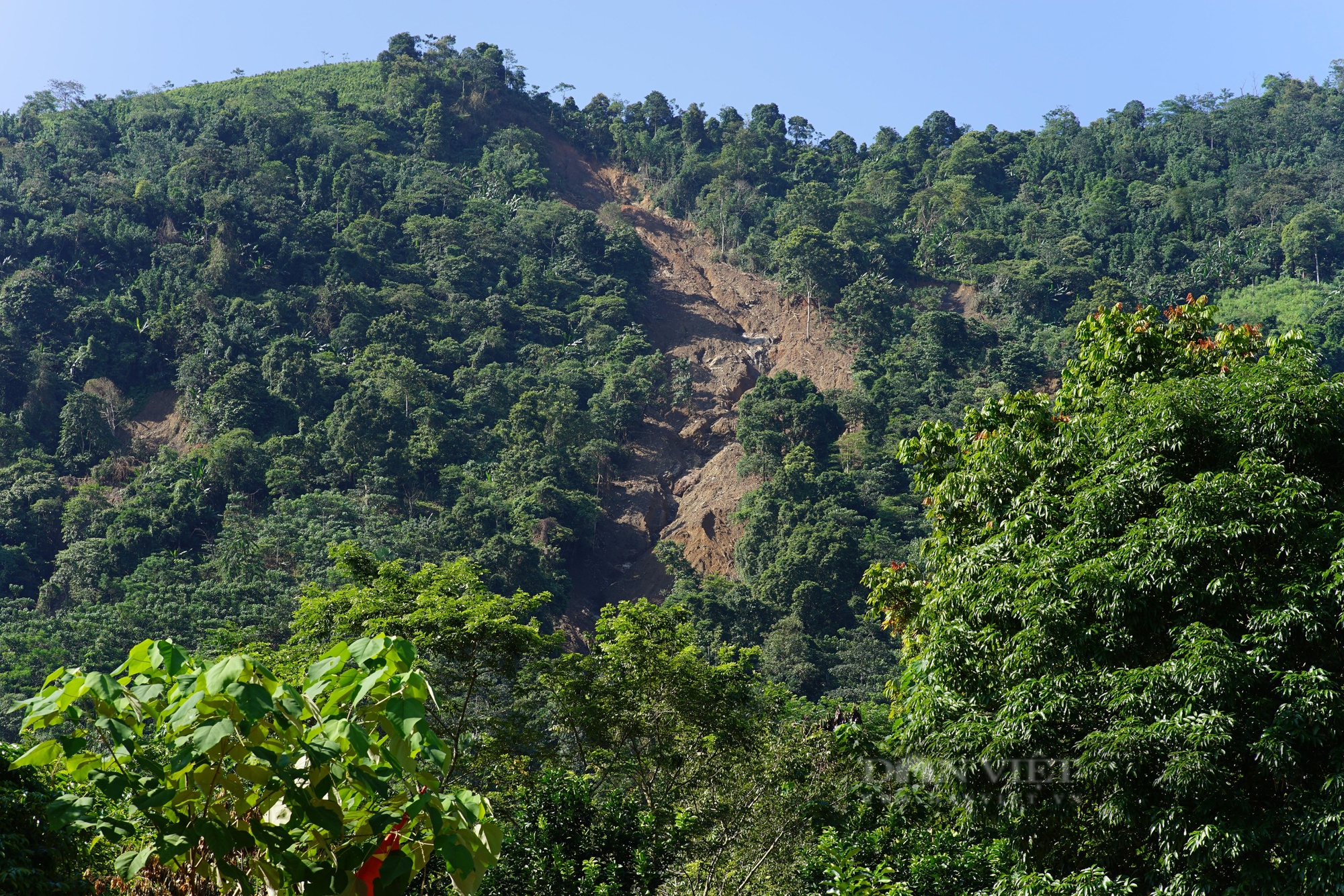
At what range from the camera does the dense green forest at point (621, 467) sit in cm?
633

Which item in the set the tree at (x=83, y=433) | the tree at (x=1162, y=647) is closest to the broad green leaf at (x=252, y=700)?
the tree at (x=1162, y=647)

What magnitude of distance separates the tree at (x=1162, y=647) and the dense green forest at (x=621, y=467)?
0.11ft

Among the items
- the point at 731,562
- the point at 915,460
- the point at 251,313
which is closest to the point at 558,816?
the point at 915,460

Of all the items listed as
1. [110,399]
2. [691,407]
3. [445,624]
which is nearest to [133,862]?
[445,624]

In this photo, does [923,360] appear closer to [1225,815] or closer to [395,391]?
[395,391]

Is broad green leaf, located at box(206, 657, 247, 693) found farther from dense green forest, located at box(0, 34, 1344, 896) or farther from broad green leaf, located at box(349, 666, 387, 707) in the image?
broad green leaf, located at box(349, 666, 387, 707)

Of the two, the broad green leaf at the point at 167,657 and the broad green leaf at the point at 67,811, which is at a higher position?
the broad green leaf at the point at 167,657

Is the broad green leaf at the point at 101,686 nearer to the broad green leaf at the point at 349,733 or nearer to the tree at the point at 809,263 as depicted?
the broad green leaf at the point at 349,733

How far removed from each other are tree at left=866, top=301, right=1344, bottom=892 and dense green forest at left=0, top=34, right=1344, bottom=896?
0.03 m

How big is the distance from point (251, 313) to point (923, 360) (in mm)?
28938

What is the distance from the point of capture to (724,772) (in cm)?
1280

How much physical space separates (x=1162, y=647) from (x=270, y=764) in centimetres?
659

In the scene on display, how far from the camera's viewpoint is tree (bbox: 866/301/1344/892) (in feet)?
21.6

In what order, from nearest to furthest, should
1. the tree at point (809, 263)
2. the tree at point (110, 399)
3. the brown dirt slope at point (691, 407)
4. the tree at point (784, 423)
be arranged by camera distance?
the brown dirt slope at point (691, 407), the tree at point (784, 423), the tree at point (110, 399), the tree at point (809, 263)
